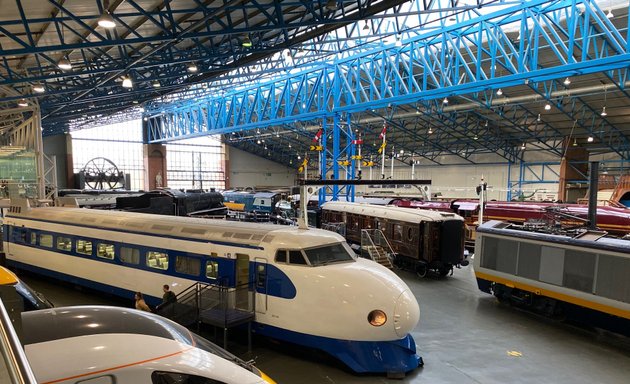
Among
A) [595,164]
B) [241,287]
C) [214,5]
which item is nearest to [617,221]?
[595,164]

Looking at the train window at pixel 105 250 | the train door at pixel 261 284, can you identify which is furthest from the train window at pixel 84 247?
the train door at pixel 261 284

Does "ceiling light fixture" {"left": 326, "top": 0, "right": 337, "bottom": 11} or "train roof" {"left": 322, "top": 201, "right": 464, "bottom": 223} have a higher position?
"ceiling light fixture" {"left": 326, "top": 0, "right": 337, "bottom": 11}

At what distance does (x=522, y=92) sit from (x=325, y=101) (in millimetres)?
17458

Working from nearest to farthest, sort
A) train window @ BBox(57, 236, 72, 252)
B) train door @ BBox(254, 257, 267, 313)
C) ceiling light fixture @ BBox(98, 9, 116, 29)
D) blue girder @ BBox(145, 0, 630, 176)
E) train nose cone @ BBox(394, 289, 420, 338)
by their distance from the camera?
1. train nose cone @ BBox(394, 289, 420, 338)
2. train door @ BBox(254, 257, 267, 313)
3. ceiling light fixture @ BBox(98, 9, 116, 29)
4. train window @ BBox(57, 236, 72, 252)
5. blue girder @ BBox(145, 0, 630, 176)

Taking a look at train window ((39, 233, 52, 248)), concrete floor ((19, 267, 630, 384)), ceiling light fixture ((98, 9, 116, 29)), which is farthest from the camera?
train window ((39, 233, 52, 248))

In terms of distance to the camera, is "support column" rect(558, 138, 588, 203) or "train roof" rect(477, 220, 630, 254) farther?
"support column" rect(558, 138, 588, 203)

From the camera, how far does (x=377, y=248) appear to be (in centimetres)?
1816

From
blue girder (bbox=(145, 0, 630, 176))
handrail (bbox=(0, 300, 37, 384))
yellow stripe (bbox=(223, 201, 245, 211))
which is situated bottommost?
yellow stripe (bbox=(223, 201, 245, 211))

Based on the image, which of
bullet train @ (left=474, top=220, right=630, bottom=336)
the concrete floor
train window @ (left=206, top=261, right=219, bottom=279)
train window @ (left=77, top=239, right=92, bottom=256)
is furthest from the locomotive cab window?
train window @ (left=77, top=239, right=92, bottom=256)

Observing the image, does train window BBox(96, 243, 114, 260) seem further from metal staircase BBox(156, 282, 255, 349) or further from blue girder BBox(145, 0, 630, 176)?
blue girder BBox(145, 0, 630, 176)

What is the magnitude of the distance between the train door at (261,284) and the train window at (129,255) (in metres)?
4.90

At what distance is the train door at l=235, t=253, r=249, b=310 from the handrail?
7947 millimetres

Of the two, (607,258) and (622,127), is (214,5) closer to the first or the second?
(607,258)

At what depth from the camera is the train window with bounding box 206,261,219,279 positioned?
405 inches
